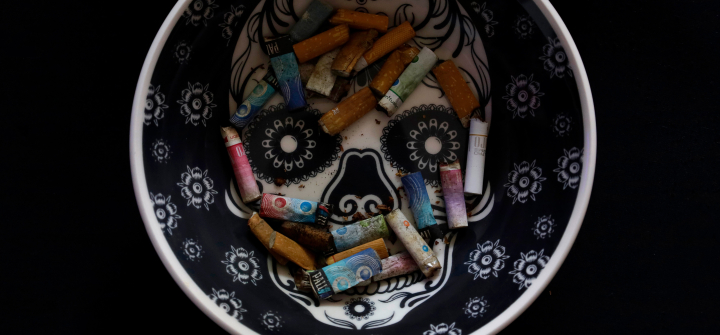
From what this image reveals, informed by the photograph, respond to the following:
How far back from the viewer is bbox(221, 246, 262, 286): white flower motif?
36.7 inches

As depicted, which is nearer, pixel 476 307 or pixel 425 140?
pixel 476 307

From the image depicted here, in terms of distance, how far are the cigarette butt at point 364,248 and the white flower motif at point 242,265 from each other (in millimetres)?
176

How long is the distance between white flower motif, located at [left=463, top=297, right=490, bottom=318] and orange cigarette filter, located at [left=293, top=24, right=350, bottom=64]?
2.26ft

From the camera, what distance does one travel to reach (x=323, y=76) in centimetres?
101

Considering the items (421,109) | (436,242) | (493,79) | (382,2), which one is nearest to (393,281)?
(436,242)

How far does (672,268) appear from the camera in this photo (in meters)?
1.08

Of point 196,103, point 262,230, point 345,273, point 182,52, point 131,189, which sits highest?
point 182,52

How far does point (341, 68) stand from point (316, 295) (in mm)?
542

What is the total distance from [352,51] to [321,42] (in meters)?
0.08

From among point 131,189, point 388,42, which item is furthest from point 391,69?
point 131,189

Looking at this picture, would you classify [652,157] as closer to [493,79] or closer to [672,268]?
[672,268]

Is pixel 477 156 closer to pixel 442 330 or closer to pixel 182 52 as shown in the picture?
pixel 442 330

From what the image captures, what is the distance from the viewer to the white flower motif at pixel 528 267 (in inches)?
34.7

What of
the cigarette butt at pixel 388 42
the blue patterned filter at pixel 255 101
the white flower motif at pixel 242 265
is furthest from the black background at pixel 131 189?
the cigarette butt at pixel 388 42
